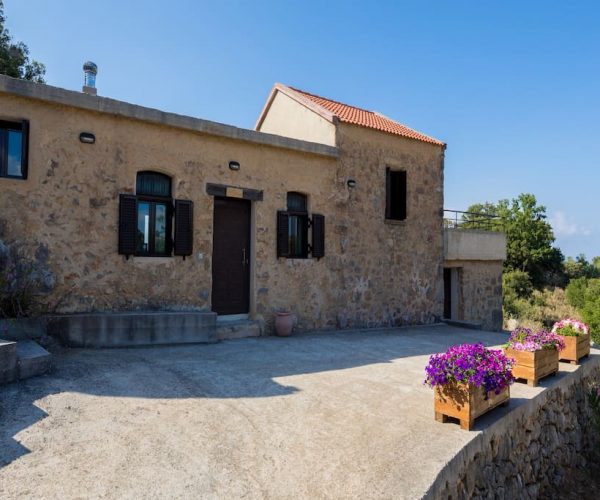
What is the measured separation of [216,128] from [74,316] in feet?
13.8

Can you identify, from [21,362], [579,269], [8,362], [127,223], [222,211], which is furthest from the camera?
[579,269]

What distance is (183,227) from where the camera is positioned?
25.2 feet

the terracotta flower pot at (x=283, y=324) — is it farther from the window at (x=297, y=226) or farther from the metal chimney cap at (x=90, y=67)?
the metal chimney cap at (x=90, y=67)

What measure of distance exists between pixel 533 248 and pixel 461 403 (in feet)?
111

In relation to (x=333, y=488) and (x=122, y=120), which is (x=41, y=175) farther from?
(x=333, y=488)

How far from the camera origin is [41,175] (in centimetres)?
648

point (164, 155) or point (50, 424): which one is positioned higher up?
point (164, 155)

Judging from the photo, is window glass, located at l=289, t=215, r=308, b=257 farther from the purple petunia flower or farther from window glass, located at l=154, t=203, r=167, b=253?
the purple petunia flower

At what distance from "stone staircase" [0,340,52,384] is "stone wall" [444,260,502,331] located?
11019 mm

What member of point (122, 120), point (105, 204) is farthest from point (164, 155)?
point (105, 204)

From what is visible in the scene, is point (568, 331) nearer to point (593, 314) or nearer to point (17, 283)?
point (17, 283)

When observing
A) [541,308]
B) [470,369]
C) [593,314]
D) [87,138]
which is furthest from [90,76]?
[541,308]

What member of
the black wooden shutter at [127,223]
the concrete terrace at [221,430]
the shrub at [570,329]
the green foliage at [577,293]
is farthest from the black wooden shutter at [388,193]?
the green foliage at [577,293]

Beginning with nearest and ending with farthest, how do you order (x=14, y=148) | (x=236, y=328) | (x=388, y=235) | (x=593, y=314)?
(x=14, y=148), (x=236, y=328), (x=388, y=235), (x=593, y=314)
